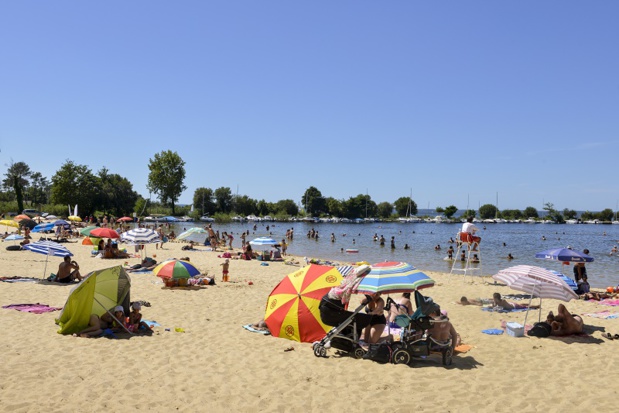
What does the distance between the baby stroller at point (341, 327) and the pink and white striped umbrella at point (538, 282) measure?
3759mm

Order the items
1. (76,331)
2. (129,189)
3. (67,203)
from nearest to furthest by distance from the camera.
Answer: (76,331)
(67,203)
(129,189)

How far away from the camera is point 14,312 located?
392 inches

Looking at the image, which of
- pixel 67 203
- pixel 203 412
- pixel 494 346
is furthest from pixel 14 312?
pixel 67 203

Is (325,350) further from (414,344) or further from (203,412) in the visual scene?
(203,412)

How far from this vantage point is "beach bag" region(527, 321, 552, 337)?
9.10 m

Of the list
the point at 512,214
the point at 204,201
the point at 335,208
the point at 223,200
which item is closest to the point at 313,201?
the point at 335,208

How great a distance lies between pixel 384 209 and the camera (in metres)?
135

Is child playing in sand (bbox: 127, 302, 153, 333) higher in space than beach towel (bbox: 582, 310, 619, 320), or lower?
higher

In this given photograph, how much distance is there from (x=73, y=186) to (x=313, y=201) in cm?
6580

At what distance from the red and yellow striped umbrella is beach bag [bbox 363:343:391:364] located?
1.14 meters

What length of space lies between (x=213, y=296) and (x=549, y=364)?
28.5ft

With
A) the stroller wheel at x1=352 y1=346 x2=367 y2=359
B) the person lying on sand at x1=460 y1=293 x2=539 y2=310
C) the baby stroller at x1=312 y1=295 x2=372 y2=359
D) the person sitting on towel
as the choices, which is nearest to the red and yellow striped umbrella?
the baby stroller at x1=312 y1=295 x2=372 y2=359

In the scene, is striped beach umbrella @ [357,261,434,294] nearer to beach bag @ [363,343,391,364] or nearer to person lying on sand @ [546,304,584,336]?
beach bag @ [363,343,391,364]

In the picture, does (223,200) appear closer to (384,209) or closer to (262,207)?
(262,207)
